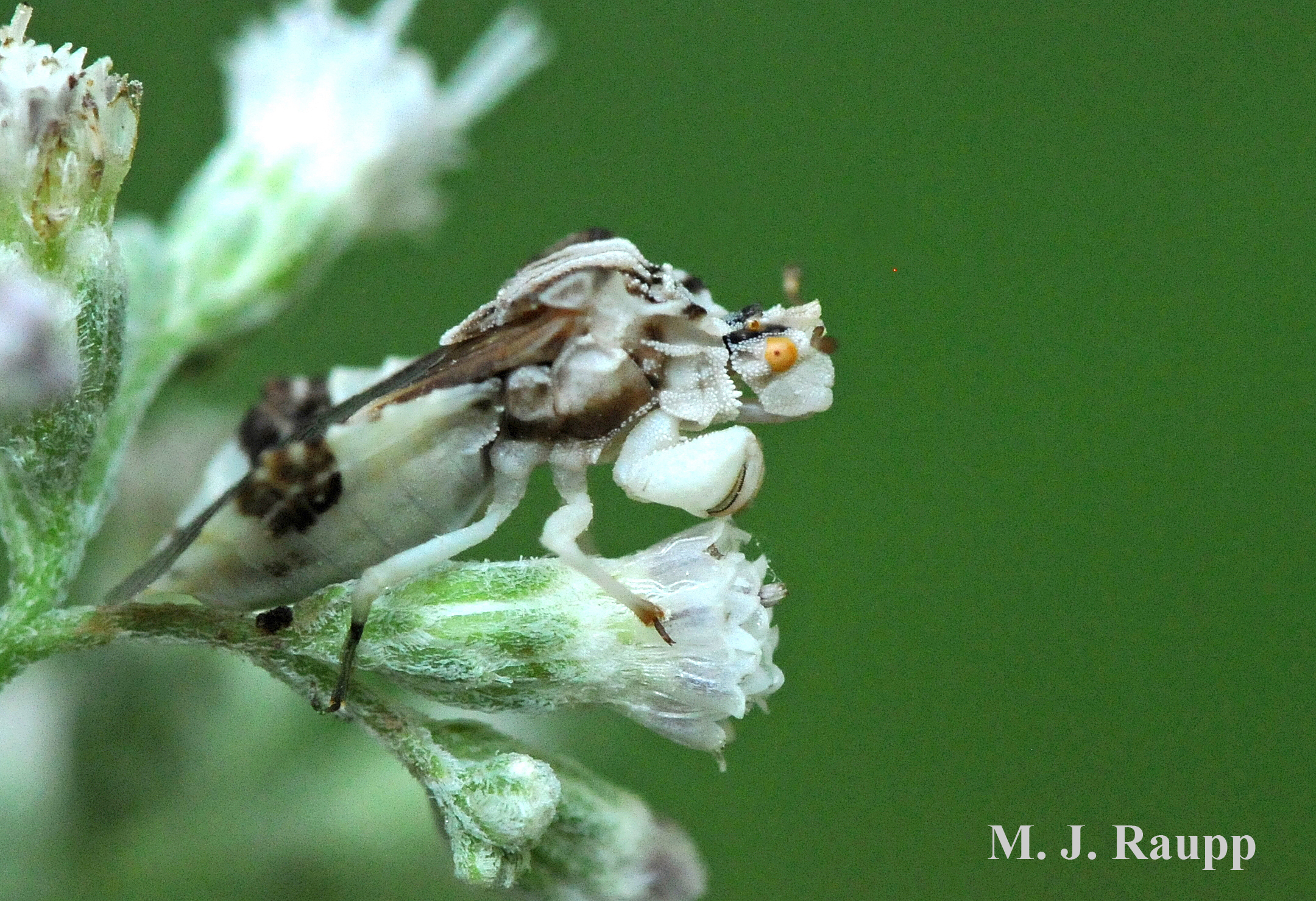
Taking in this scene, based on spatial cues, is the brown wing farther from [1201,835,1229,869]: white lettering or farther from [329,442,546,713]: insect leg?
[1201,835,1229,869]: white lettering

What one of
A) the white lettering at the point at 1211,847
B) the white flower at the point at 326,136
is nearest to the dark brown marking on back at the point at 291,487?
the white flower at the point at 326,136

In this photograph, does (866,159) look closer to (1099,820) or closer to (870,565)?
(870,565)

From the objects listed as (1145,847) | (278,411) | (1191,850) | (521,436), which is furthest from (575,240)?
(1191,850)

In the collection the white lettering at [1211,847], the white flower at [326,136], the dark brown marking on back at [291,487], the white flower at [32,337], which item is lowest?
the dark brown marking on back at [291,487]

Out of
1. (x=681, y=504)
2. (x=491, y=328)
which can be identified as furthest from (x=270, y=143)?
(x=681, y=504)

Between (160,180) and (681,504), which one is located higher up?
(160,180)

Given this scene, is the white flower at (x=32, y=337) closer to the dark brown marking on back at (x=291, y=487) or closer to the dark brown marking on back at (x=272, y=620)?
the dark brown marking on back at (x=291, y=487)

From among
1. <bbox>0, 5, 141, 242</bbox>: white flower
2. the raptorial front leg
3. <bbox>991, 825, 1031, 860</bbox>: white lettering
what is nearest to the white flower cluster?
<bbox>0, 5, 141, 242</bbox>: white flower
